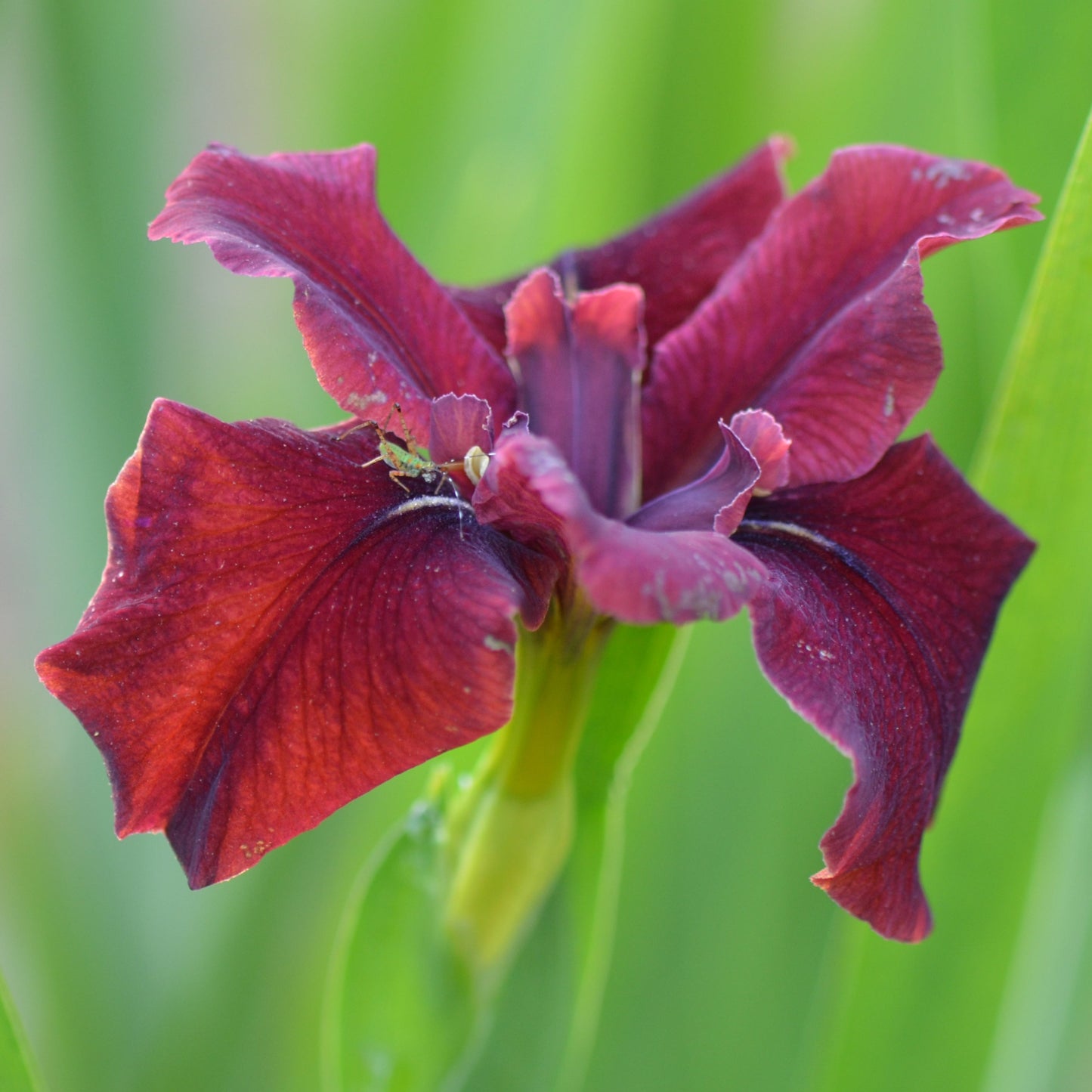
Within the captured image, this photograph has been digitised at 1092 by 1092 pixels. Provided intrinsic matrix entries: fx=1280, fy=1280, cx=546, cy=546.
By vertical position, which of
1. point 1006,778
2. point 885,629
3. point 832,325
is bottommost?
point 1006,778

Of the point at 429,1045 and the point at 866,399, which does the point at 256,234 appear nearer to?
the point at 866,399

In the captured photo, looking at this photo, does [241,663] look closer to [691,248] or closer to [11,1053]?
[11,1053]

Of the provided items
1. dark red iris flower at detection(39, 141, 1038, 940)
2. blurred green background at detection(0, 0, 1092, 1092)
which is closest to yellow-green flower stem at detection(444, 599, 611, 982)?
dark red iris flower at detection(39, 141, 1038, 940)

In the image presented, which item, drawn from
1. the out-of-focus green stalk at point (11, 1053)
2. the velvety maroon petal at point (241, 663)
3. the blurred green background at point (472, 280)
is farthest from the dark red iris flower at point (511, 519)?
the blurred green background at point (472, 280)

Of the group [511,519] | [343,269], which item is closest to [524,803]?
[511,519]

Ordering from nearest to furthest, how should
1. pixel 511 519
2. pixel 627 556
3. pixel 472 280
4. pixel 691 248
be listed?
pixel 627 556 < pixel 511 519 < pixel 691 248 < pixel 472 280

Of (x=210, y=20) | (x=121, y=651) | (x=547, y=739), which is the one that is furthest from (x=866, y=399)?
(x=210, y=20)
